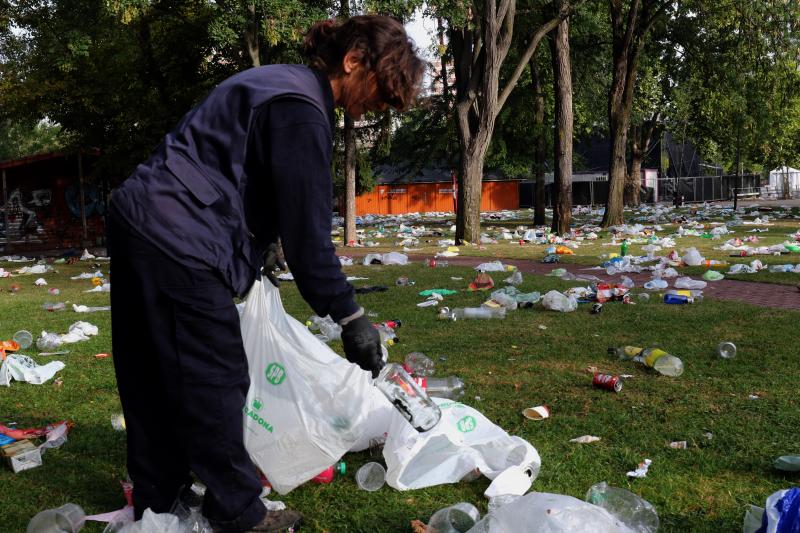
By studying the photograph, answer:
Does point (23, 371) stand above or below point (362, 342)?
below

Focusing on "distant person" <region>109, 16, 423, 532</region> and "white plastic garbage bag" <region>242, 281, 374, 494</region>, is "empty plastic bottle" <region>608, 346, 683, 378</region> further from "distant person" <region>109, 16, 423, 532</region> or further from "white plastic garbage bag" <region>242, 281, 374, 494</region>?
"distant person" <region>109, 16, 423, 532</region>

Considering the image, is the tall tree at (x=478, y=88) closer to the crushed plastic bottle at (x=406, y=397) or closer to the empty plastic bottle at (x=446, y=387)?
the empty plastic bottle at (x=446, y=387)

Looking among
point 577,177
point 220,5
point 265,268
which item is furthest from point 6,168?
point 577,177

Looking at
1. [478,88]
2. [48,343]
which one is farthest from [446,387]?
[478,88]

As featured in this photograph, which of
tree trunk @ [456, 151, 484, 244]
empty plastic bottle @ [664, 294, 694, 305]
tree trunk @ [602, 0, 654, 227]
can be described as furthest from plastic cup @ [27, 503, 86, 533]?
tree trunk @ [602, 0, 654, 227]

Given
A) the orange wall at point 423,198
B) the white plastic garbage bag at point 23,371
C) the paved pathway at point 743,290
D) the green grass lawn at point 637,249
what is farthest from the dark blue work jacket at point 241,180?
the orange wall at point 423,198

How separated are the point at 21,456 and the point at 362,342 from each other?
1.84 metres

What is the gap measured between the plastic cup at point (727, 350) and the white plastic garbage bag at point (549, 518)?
2.78 m

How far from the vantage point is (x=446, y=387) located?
396cm

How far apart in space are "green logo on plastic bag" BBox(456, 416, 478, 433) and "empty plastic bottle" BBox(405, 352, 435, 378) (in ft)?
4.99

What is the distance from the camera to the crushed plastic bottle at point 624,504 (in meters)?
2.40

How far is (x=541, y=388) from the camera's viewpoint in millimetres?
3949

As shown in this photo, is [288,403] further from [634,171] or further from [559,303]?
[634,171]

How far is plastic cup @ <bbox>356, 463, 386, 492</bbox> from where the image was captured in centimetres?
274
